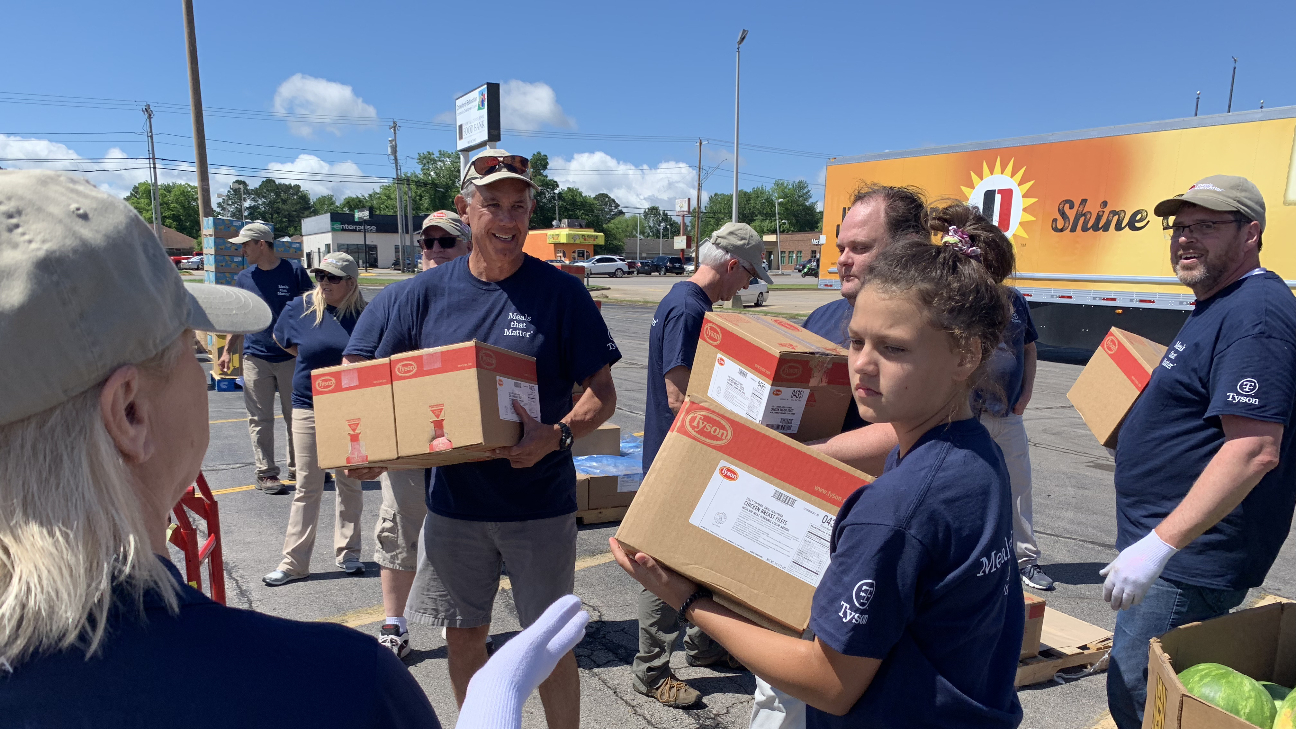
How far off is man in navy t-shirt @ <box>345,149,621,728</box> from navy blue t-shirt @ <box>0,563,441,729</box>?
5.87 ft

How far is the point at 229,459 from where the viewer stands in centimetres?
712

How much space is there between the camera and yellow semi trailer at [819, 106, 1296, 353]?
1043cm

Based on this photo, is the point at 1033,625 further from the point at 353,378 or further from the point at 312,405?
the point at 312,405

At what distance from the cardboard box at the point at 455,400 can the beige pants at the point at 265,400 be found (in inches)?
160

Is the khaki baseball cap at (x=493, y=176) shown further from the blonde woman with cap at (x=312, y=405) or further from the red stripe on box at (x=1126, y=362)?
the red stripe on box at (x=1126, y=362)

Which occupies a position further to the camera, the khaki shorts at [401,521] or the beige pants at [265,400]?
the beige pants at [265,400]

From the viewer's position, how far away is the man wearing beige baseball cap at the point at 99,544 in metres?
0.70

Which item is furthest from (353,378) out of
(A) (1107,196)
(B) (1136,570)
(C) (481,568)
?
(A) (1107,196)

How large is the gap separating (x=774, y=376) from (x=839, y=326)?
2.37 ft

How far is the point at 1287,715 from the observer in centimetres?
193

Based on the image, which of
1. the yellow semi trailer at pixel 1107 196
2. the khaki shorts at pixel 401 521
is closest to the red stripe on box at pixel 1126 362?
the khaki shorts at pixel 401 521

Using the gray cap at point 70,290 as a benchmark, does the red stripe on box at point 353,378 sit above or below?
below

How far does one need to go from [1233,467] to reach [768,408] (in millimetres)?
1326

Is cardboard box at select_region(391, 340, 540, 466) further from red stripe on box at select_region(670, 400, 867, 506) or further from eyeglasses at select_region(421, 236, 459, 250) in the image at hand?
eyeglasses at select_region(421, 236, 459, 250)
